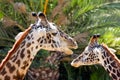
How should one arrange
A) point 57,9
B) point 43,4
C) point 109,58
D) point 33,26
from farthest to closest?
point 43,4 → point 57,9 → point 109,58 → point 33,26

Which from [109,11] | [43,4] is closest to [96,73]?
[109,11]

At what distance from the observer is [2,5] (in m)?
7.13

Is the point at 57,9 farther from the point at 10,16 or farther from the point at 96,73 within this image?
the point at 96,73

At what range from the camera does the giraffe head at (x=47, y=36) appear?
405cm

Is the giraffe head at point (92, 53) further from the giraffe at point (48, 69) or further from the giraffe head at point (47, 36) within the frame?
the giraffe at point (48, 69)

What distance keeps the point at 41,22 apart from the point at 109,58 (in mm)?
1070

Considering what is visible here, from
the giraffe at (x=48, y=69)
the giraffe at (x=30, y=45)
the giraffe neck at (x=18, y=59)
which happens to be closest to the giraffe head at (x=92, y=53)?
the giraffe at (x=30, y=45)

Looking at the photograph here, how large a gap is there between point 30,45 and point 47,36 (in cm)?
22

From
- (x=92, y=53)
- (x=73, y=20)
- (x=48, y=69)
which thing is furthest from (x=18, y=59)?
(x=73, y=20)

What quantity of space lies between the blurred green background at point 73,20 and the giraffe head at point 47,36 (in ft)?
8.55

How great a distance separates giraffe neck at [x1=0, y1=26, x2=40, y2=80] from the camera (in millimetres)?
3961

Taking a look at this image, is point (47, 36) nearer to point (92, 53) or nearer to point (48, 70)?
point (92, 53)

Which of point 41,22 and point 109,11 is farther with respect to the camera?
point 109,11

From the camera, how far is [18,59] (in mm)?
4047
